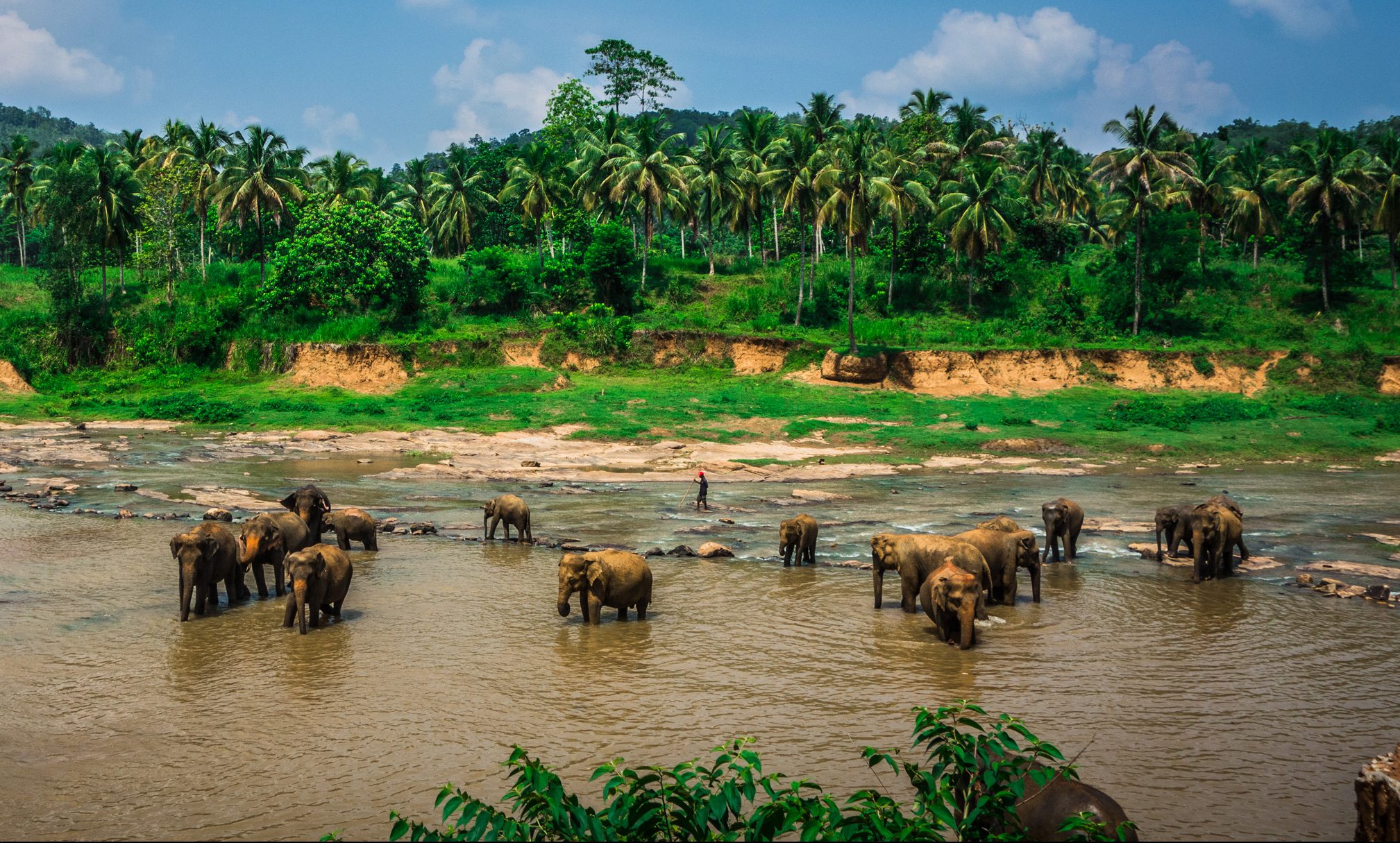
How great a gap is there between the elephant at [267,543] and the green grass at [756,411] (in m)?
21.3

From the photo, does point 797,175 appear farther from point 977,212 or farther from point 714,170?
point 714,170

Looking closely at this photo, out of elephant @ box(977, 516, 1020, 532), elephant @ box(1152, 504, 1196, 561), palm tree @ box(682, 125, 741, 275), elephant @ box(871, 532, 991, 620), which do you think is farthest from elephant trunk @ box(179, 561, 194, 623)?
palm tree @ box(682, 125, 741, 275)

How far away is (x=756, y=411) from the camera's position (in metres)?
42.5

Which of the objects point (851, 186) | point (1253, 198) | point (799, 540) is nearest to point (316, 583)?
point (799, 540)

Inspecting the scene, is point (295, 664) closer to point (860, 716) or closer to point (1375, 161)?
point (860, 716)

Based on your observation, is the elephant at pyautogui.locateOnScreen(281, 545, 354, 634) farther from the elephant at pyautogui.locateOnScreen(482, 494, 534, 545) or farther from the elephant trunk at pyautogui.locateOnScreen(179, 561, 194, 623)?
the elephant at pyautogui.locateOnScreen(482, 494, 534, 545)

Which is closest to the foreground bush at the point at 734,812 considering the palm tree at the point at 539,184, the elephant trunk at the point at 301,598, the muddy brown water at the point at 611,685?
the muddy brown water at the point at 611,685

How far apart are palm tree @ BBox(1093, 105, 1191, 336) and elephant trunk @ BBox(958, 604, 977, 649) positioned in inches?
1752

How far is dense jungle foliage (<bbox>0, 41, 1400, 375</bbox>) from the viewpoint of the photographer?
5338cm

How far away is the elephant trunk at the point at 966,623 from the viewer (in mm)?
14039

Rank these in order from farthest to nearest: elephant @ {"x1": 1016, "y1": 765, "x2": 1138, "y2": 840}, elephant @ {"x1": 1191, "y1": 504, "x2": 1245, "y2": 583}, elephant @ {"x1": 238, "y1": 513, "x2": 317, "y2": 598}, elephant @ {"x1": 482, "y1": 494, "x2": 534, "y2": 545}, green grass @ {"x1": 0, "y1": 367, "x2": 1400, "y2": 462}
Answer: green grass @ {"x1": 0, "y1": 367, "x2": 1400, "y2": 462} < elephant @ {"x1": 482, "y1": 494, "x2": 534, "y2": 545} < elephant @ {"x1": 1191, "y1": 504, "x2": 1245, "y2": 583} < elephant @ {"x1": 238, "y1": 513, "x2": 317, "y2": 598} < elephant @ {"x1": 1016, "y1": 765, "x2": 1138, "y2": 840}

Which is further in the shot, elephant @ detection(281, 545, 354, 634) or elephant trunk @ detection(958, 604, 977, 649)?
elephant @ detection(281, 545, 354, 634)

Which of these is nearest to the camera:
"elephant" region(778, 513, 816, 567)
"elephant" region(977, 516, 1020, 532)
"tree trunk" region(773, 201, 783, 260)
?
"elephant" region(977, 516, 1020, 532)

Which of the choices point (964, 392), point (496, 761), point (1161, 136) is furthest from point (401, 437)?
point (1161, 136)
